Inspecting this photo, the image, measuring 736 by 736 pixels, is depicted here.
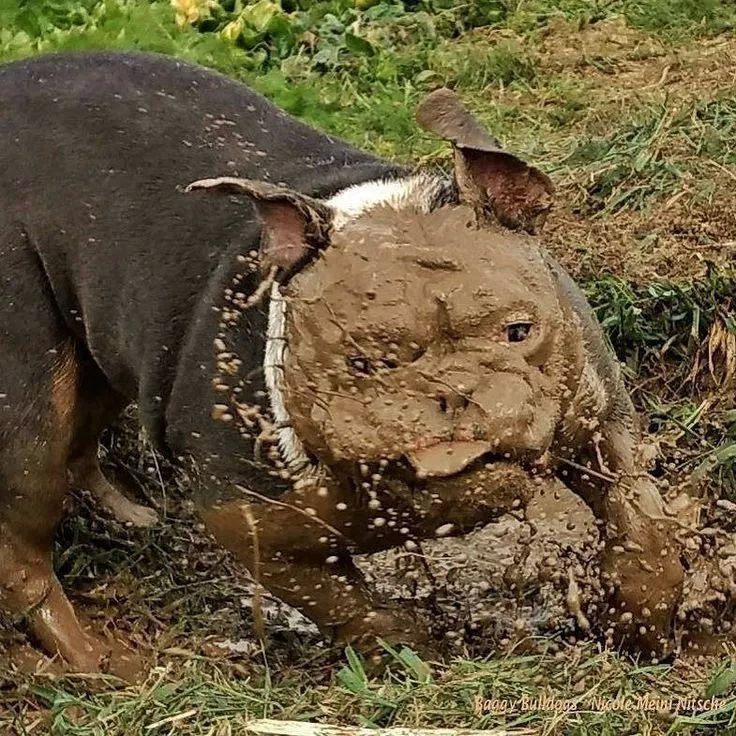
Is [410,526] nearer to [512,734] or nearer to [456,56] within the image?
[512,734]

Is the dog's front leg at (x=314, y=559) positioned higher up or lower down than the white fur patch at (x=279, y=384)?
lower down


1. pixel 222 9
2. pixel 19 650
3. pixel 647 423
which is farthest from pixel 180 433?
pixel 222 9

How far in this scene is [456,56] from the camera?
831cm

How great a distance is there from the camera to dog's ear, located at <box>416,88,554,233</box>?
Answer: 134 inches

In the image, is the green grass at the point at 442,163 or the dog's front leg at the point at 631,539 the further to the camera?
the dog's front leg at the point at 631,539

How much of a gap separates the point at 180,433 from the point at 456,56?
4.77m

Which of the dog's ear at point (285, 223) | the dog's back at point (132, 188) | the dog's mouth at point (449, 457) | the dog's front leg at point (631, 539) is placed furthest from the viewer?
the dog's back at point (132, 188)

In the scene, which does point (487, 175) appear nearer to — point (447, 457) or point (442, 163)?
point (447, 457)

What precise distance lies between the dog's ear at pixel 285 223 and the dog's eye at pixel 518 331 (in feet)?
1.48

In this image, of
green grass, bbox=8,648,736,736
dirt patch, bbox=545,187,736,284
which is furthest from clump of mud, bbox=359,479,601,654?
dirt patch, bbox=545,187,736,284

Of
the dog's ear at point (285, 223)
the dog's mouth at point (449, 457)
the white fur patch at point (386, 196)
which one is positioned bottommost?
the dog's mouth at point (449, 457)

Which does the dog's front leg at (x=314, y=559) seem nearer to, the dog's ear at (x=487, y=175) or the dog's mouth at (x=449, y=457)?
the dog's mouth at (x=449, y=457)

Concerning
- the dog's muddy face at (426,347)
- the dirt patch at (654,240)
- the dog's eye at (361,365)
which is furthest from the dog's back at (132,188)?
the dirt patch at (654,240)

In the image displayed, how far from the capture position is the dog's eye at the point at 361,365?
10.4ft
